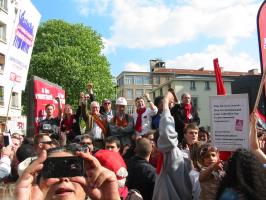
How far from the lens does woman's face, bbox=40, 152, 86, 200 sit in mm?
1736

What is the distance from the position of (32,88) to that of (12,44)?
9.10ft

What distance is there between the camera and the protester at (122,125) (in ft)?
24.8

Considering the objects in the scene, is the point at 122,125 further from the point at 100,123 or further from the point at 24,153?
the point at 24,153

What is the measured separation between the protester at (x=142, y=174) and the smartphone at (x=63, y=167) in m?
2.70

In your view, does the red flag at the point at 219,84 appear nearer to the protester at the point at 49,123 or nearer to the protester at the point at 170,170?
the protester at the point at 170,170

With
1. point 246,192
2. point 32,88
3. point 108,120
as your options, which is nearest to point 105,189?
point 246,192

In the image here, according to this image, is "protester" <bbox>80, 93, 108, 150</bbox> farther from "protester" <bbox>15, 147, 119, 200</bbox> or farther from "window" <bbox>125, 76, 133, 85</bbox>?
"window" <bbox>125, 76, 133, 85</bbox>

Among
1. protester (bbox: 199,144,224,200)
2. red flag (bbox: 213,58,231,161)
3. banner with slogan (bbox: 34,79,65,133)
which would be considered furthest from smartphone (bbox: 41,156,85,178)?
banner with slogan (bbox: 34,79,65,133)

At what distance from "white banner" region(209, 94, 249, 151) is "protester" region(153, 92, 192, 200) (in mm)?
910

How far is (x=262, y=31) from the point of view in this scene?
5.64 meters

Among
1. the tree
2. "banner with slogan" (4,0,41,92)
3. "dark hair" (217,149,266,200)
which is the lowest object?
"dark hair" (217,149,266,200)

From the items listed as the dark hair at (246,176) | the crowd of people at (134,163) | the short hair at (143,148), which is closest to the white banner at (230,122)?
the crowd of people at (134,163)

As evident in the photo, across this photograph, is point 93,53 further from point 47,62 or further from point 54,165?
point 54,165

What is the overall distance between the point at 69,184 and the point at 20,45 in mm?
4788
